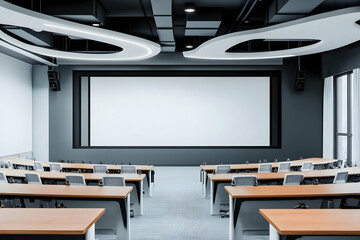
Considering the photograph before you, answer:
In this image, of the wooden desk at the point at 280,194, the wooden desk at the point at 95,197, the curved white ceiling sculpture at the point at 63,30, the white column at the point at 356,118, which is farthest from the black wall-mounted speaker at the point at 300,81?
the wooden desk at the point at 95,197

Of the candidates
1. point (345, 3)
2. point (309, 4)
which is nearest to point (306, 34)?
point (309, 4)

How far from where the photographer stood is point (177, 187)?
8.34 meters

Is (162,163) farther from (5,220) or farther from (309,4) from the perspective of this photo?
(5,220)

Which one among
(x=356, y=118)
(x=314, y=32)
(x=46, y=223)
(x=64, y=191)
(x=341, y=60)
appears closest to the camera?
(x=46, y=223)

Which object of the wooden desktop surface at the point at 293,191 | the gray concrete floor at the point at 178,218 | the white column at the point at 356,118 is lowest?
the gray concrete floor at the point at 178,218

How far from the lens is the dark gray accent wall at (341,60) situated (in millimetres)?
9398

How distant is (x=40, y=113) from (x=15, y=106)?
4.13ft

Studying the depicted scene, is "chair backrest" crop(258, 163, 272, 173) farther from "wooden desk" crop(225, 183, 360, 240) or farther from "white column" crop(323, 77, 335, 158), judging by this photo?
"white column" crop(323, 77, 335, 158)

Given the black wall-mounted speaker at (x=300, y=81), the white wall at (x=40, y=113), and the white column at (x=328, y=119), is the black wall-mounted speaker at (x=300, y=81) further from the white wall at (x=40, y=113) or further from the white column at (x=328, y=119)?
the white wall at (x=40, y=113)

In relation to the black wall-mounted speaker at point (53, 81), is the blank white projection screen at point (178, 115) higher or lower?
lower

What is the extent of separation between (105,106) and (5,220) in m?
9.87

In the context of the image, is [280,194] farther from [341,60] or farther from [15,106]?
[15,106]

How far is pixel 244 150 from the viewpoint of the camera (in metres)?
12.1

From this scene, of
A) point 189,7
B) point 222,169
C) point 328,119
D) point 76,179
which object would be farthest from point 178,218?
point 328,119
